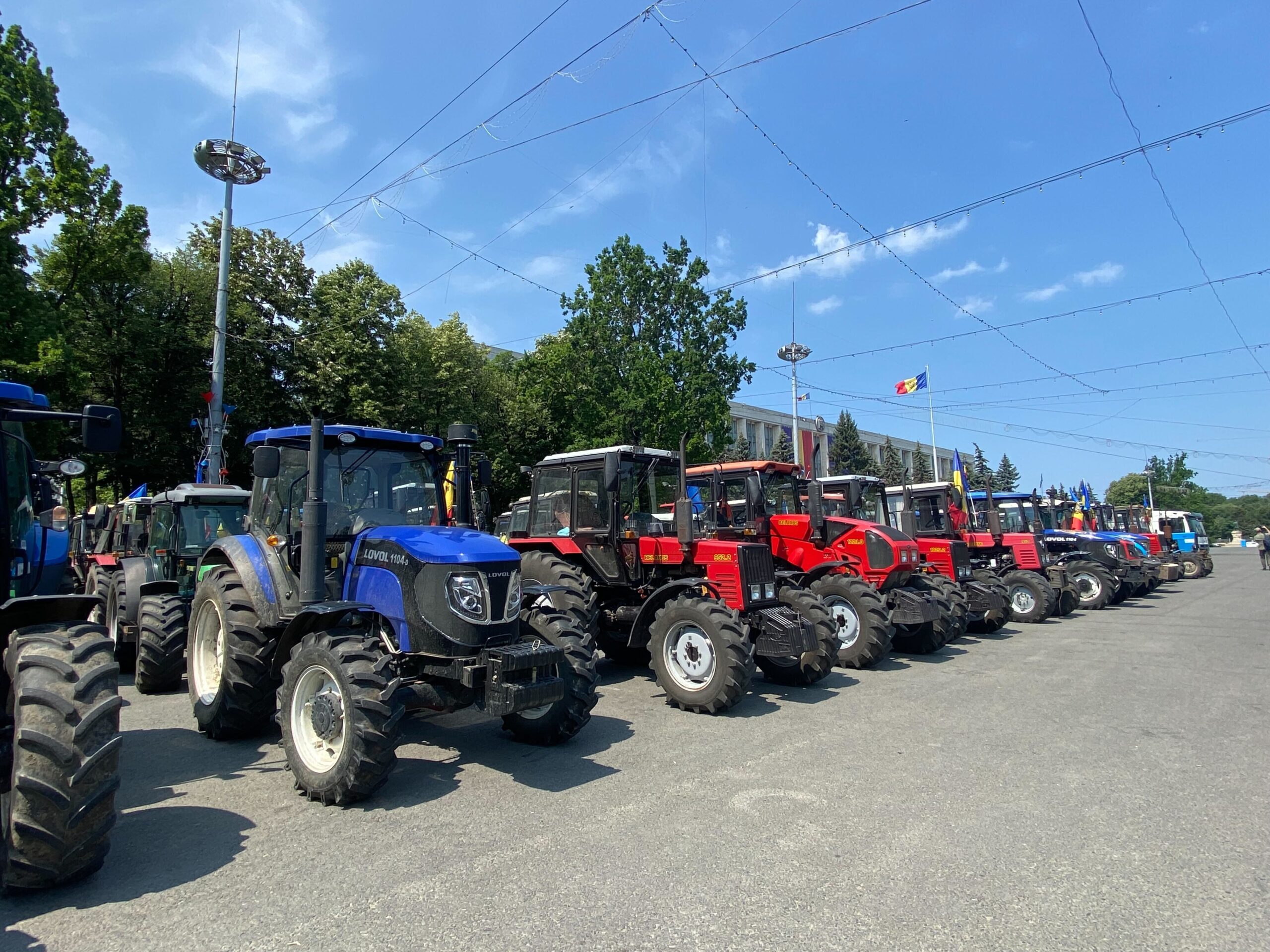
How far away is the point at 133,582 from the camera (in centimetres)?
837

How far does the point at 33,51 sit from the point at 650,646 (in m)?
19.6

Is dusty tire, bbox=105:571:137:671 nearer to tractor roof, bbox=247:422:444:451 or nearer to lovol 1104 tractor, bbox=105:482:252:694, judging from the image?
lovol 1104 tractor, bbox=105:482:252:694

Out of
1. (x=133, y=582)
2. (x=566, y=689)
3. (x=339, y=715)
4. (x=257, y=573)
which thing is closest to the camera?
(x=339, y=715)

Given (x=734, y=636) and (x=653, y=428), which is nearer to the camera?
(x=734, y=636)

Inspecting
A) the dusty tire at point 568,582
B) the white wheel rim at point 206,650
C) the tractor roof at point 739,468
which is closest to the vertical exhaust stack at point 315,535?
the white wheel rim at point 206,650

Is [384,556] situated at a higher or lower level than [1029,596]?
higher

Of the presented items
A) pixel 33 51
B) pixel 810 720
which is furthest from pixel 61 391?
pixel 810 720

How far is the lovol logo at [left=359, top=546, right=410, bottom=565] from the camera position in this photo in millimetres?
4918

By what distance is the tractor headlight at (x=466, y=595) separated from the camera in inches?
188

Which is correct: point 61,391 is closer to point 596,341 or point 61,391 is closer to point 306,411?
point 306,411

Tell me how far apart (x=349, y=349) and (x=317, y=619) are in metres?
17.9

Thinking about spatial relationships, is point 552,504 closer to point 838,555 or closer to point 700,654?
point 700,654

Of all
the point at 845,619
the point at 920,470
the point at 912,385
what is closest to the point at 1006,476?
the point at 920,470

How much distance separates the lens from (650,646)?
7297 mm
